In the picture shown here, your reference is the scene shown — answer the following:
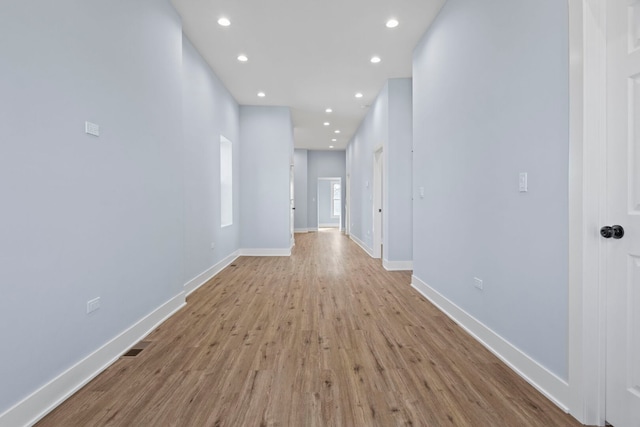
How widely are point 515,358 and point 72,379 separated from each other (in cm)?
269

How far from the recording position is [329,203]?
1444 centimetres

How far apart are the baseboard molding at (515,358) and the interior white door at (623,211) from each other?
0.66 feet

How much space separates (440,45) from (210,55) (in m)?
2.96

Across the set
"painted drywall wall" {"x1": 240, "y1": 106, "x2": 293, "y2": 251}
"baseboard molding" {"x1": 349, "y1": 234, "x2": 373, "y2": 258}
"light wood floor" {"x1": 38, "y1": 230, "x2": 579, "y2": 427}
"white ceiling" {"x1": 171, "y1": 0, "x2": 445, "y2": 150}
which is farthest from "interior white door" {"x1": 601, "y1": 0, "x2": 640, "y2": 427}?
"painted drywall wall" {"x1": 240, "y1": 106, "x2": 293, "y2": 251}

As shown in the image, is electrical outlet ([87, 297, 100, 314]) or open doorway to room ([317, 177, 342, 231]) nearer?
electrical outlet ([87, 297, 100, 314])

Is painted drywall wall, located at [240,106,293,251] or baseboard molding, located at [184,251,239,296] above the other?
painted drywall wall, located at [240,106,293,251]

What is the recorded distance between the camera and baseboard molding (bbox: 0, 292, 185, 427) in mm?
1425

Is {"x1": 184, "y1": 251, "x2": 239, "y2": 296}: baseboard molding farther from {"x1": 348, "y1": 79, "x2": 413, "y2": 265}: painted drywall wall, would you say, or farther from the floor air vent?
{"x1": 348, "y1": 79, "x2": 413, "y2": 265}: painted drywall wall

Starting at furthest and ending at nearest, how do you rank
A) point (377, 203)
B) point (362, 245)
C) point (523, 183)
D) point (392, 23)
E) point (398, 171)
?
point (362, 245) < point (377, 203) < point (398, 171) < point (392, 23) < point (523, 183)

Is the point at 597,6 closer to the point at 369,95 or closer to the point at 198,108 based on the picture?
the point at 198,108

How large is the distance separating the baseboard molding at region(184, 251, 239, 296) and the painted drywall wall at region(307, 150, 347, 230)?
6.27 meters

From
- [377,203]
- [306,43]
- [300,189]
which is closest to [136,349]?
[306,43]

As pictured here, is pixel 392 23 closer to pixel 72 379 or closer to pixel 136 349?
pixel 136 349

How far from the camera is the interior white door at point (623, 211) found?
51.8 inches
